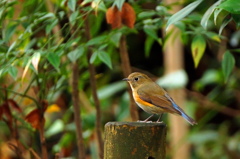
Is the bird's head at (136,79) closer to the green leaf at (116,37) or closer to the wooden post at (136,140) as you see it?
the green leaf at (116,37)

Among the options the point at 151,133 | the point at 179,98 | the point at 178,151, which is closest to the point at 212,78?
the point at 179,98

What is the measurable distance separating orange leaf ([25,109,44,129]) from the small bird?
0.46 metres

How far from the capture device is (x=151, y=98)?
2.57 meters

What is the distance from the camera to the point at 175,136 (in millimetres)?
5309

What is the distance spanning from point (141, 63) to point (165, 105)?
169 inches

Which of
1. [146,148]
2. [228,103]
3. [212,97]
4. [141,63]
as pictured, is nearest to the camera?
[146,148]

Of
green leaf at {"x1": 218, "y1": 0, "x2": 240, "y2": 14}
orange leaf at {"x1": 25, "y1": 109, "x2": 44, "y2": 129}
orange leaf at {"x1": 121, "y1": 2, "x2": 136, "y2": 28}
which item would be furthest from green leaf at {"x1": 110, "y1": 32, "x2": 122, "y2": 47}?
green leaf at {"x1": 218, "y1": 0, "x2": 240, "y2": 14}

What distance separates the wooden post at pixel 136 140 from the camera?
1732 millimetres

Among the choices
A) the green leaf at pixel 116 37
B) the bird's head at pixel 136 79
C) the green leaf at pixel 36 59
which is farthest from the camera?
the bird's head at pixel 136 79

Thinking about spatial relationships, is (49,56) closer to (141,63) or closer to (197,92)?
(197,92)

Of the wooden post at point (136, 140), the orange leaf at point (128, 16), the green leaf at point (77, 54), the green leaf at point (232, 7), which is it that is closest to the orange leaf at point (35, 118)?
the green leaf at point (77, 54)

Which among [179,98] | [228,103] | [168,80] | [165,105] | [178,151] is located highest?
[165,105]

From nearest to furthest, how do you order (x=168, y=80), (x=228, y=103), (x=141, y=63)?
(x=168, y=80) < (x=228, y=103) < (x=141, y=63)

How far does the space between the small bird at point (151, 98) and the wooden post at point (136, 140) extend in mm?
638
